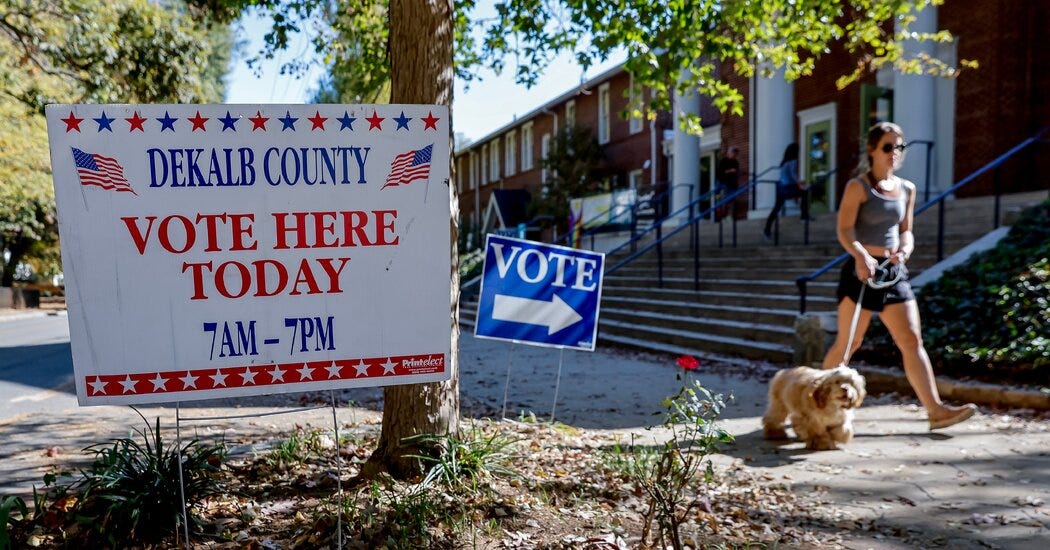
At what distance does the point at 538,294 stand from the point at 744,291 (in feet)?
22.6

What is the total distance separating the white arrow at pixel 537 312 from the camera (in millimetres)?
5238

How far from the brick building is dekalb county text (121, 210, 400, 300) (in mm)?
5804

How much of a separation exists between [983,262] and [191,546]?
8506 millimetres

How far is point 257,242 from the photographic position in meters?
2.67

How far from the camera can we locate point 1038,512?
370 cm

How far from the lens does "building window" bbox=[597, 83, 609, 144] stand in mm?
28906

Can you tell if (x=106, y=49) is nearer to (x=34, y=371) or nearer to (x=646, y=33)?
(x=34, y=371)

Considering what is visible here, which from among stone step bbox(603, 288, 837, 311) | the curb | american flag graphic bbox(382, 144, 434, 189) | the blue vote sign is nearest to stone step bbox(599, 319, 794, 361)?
stone step bbox(603, 288, 837, 311)

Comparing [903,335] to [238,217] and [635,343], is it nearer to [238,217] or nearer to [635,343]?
[238,217]

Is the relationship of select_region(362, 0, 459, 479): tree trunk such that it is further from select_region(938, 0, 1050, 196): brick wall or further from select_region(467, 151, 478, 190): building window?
select_region(467, 151, 478, 190): building window

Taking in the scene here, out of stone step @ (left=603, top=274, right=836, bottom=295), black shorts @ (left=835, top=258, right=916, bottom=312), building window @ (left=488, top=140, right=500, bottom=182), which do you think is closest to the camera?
black shorts @ (left=835, top=258, right=916, bottom=312)

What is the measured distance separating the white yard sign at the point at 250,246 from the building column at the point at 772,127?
48.9 ft

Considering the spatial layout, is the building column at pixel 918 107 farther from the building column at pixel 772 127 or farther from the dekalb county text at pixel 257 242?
the dekalb county text at pixel 257 242

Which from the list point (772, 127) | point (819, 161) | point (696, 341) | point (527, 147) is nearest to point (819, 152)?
point (819, 161)
